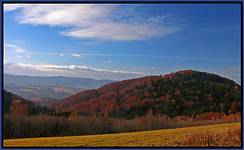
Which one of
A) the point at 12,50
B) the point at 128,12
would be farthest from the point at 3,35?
the point at 128,12

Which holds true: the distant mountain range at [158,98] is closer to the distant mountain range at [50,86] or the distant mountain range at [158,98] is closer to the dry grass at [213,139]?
the distant mountain range at [50,86]

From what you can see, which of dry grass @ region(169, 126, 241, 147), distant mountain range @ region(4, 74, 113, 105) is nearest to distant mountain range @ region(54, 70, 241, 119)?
distant mountain range @ region(4, 74, 113, 105)

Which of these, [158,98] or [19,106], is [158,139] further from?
[19,106]

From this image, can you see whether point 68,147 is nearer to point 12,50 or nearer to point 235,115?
point 12,50

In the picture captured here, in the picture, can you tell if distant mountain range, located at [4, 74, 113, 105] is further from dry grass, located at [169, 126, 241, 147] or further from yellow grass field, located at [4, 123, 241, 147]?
dry grass, located at [169, 126, 241, 147]

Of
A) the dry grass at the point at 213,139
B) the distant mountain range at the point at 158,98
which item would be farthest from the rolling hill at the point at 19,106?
the dry grass at the point at 213,139

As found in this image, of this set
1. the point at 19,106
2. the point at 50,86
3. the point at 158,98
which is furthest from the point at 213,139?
the point at 19,106
